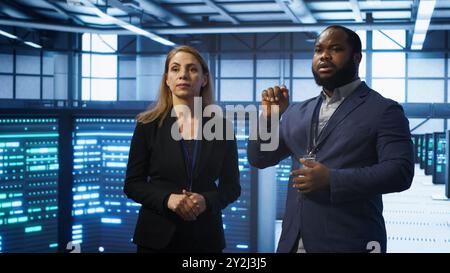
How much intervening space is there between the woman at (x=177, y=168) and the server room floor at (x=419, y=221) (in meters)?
0.98

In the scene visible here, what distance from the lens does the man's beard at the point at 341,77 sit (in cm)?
131

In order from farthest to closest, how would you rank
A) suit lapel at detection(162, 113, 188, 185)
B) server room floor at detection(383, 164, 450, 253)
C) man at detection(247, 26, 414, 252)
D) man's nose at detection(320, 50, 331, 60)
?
server room floor at detection(383, 164, 450, 253) → suit lapel at detection(162, 113, 188, 185) → man's nose at detection(320, 50, 331, 60) → man at detection(247, 26, 414, 252)

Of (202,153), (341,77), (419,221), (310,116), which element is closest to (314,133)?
(310,116)

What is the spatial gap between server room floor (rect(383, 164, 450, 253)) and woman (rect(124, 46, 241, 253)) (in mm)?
979

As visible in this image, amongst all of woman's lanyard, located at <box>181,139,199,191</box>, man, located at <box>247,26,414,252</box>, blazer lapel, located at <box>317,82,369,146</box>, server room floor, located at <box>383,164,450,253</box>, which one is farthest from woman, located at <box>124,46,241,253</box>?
server room floor, located at <box>383,164,450,253</box>

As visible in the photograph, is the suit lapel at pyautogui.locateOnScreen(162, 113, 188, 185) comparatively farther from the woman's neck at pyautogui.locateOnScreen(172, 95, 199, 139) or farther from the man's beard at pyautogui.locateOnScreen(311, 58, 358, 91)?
the man's beard at pyautogui.locateOnScreen(311, 58, 358, 91)

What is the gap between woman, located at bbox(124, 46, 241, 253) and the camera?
4.66ft

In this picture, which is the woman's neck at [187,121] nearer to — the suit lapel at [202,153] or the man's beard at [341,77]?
the suit lapel at [202,153]

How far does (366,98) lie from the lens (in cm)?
130

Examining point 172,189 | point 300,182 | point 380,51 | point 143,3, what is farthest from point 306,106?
point 380,51

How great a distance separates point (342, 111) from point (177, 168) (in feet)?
1.53

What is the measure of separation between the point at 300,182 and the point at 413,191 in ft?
19.0

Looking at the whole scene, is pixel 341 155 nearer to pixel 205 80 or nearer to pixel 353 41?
pixel 353 41

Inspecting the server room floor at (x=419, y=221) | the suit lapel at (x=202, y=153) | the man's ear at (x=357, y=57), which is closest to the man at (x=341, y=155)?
the man's ear at (x=357, y=57)
